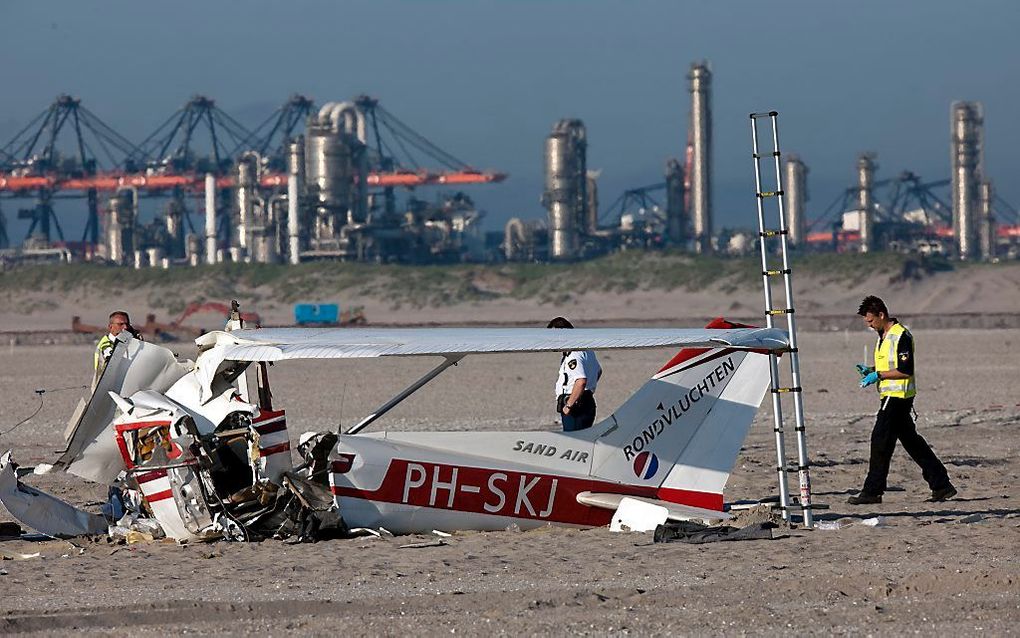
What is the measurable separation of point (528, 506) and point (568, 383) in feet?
7.09

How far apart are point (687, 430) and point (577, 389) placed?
1.81 meters

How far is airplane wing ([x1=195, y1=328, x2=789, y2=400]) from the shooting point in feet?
32.7

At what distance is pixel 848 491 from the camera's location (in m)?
13.8

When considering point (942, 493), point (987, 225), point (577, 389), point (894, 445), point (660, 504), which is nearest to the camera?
point (660, 504)

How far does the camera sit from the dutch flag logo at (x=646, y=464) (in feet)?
36.6

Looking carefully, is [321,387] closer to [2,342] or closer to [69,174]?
[2,342]

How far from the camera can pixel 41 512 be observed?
11281 mm

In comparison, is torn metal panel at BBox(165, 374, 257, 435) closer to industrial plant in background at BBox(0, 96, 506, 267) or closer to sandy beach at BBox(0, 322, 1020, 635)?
sandy beach at BBox(0, 322, 1020, 635)

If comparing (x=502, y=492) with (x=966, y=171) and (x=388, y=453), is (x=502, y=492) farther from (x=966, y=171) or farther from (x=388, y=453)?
(x=966, y=171)

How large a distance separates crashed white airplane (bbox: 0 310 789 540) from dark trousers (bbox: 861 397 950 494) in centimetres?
187

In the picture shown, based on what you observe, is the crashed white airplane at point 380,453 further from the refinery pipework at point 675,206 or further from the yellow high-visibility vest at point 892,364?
the refinery pipework at point 675,206

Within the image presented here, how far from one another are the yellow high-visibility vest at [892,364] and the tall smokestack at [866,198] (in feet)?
352

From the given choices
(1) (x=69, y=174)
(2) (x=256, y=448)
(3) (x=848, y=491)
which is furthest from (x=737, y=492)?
(1) (x=69, y=174)

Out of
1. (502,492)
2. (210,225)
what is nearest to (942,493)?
(502,492)
